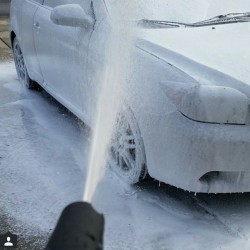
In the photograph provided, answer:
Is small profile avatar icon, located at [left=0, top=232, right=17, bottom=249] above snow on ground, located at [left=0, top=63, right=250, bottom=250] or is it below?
below

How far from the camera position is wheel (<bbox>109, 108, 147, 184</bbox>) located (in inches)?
126

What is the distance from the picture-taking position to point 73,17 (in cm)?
378

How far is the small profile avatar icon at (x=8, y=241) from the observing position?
283 centimetres

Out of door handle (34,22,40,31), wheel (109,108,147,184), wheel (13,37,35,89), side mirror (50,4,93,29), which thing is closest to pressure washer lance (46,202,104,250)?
wheel (109,108,147,184)

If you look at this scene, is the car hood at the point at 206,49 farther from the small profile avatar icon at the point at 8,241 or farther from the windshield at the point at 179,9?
the small profile avatar icon at the point at 8,241

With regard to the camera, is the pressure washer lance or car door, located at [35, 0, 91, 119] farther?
car door, located at [35, 0, 91, 119]

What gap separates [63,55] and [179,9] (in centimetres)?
113

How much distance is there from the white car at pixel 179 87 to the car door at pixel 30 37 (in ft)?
2.76

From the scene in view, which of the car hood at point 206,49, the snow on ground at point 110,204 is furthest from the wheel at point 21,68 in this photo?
the car hood at point 206,49

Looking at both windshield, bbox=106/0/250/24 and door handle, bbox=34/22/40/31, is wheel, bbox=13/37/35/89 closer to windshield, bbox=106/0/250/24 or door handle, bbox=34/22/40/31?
door handle, bbox=34/22/40/31

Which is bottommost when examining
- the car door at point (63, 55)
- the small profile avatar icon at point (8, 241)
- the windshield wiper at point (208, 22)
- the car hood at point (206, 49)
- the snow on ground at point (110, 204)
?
the small profile avatar icon at point (8, 241)

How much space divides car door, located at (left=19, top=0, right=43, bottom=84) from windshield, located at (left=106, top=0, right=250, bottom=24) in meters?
1.49

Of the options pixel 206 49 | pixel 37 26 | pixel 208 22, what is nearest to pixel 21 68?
pixel 37 26

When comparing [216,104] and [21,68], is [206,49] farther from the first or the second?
[21,68]
